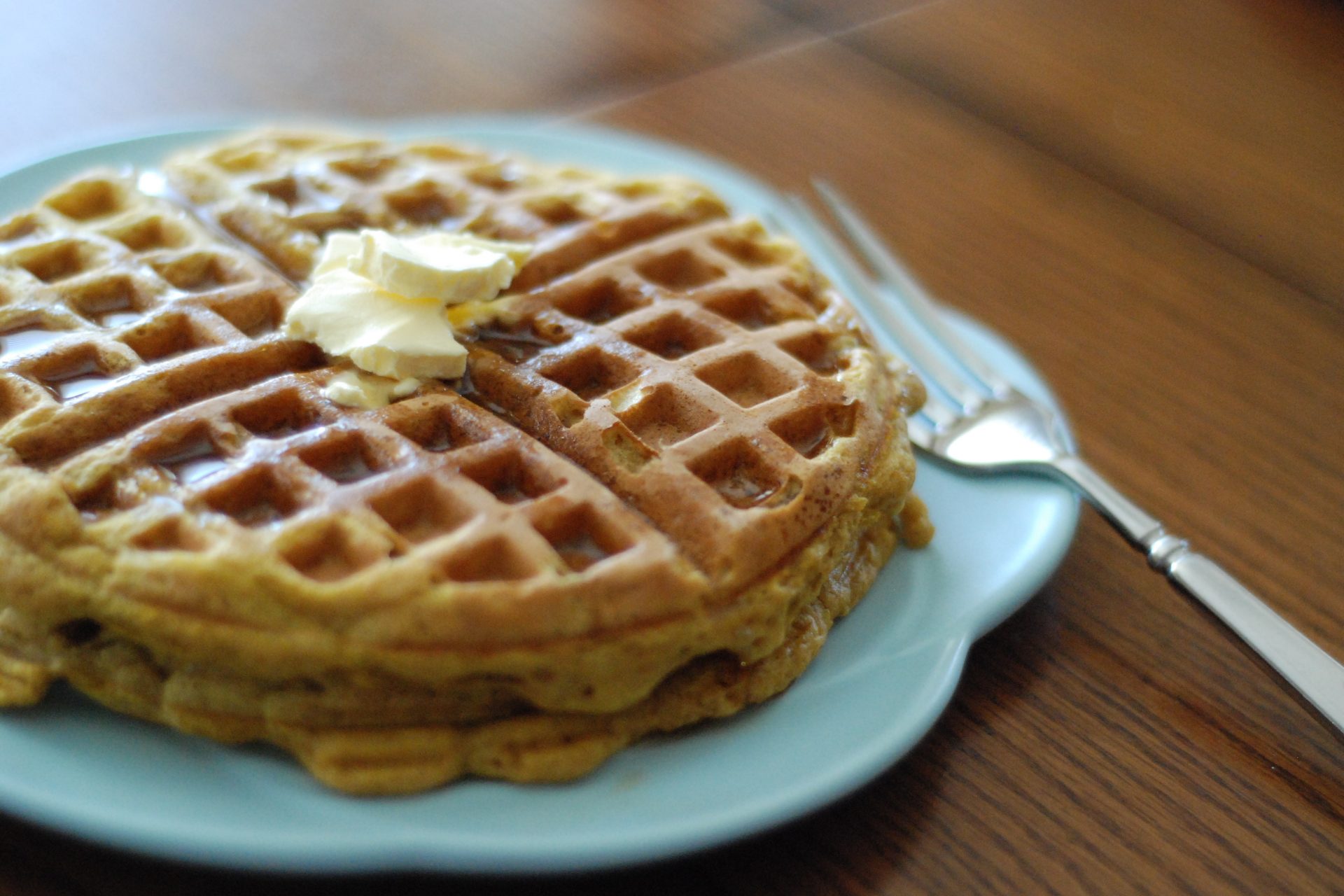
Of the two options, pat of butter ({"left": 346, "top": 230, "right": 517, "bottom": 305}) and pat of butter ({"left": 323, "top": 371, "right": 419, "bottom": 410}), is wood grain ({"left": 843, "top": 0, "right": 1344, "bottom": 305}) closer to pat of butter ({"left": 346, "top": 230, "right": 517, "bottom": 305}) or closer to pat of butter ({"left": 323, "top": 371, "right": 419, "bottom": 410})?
pat of butter ({"left": 346, "top": 230, "right": 517, "bottom": 305})

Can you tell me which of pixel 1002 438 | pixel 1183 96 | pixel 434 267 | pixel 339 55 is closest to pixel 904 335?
pixel 1002 438

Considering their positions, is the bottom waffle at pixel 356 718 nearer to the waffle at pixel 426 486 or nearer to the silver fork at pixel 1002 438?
the waffle at pixel 426 486

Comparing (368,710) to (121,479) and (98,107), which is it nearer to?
(121,479)

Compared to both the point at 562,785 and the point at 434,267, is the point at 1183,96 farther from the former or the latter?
the point at 562,785

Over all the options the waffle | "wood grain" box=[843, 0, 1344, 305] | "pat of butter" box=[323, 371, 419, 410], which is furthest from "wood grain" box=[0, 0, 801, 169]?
"pat of butter" box=[323, 371, 419, 410]

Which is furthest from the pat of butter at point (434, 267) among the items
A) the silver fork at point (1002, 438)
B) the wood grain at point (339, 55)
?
the wood grain at point (339, 55)

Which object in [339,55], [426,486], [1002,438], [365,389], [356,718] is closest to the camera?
[356,718]

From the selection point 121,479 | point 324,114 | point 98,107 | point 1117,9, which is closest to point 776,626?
point 121,479
